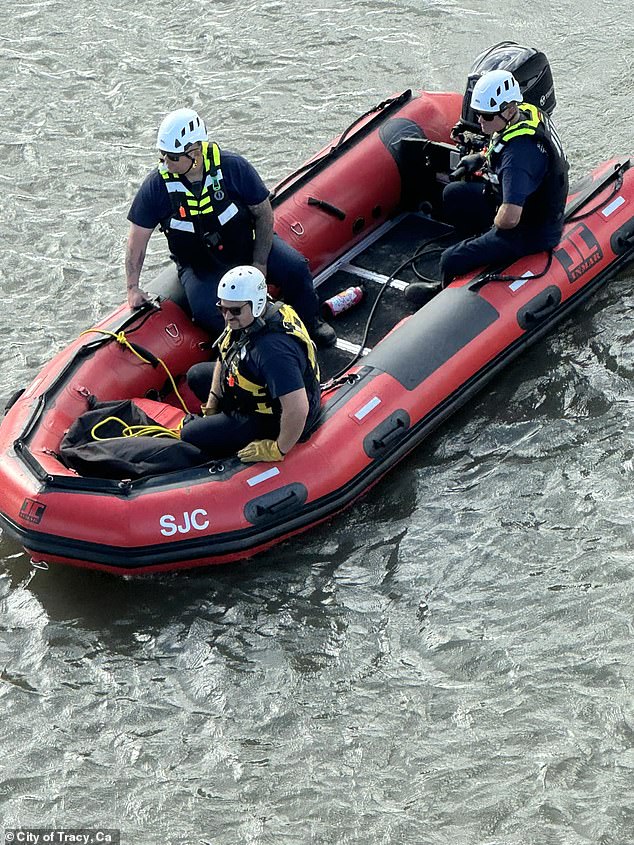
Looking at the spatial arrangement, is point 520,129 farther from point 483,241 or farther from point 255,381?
point 255,381

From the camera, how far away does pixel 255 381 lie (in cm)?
475

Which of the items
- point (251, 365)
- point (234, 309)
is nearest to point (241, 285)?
point (234, 309)

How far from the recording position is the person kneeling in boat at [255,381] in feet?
14.9

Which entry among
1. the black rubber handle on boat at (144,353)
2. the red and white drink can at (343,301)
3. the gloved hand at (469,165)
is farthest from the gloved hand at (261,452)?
the gloved hand at (469,165)

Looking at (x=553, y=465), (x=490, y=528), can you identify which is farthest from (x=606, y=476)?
(x=490, y=528)

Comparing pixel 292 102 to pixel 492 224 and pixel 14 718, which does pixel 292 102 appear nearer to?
→ pixel 492 224

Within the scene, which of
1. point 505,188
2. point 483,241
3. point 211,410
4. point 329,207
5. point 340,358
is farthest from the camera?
point 329,207

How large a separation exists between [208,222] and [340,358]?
36.8 inches

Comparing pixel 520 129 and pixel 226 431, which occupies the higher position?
pixel 520 129

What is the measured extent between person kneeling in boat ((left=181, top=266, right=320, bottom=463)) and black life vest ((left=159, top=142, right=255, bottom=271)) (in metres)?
0.59

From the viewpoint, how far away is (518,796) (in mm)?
4113

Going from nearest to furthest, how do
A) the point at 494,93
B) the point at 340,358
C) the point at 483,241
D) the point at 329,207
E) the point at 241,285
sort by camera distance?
the point at 241,285 < the point at 494,93 < the point at 483,241 < the point at 340,358 < the point at 329,207

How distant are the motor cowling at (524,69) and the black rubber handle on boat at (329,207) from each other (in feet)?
2.69

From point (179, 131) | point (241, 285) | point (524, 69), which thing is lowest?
point (524, 69)
